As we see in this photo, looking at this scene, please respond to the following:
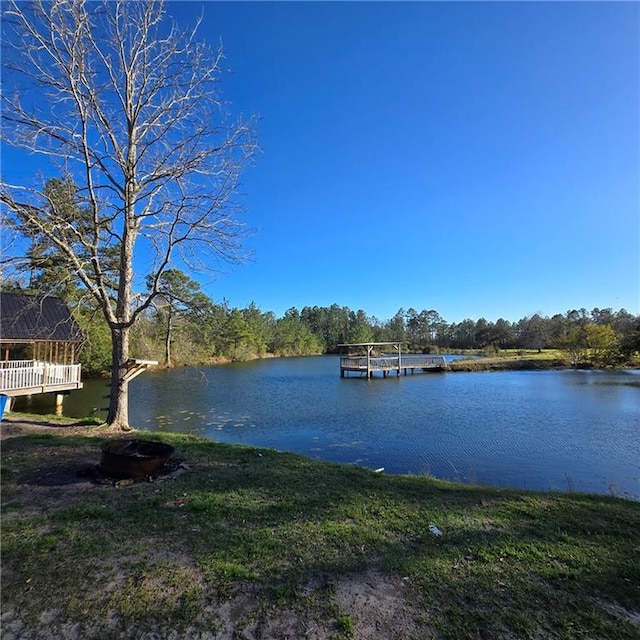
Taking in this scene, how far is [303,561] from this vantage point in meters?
3.12

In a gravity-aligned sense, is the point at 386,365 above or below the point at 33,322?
below

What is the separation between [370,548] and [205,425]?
10.6 meters

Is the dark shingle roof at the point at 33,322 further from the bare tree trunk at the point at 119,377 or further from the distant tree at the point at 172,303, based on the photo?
the distant tree at the point at 172,303

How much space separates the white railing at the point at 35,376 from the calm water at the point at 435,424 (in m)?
1.40

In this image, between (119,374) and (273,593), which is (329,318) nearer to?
(119,374)

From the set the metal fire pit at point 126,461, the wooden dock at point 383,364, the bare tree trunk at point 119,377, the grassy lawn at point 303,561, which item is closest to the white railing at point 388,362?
the wooden dock at point 383,364

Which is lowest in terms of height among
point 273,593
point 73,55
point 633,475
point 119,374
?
point 633,475

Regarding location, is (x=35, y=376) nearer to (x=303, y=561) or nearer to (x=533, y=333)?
(x=303, y=561)

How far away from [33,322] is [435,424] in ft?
52.3

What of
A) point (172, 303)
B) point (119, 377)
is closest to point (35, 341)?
point (119, 377)

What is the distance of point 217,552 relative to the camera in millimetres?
3199

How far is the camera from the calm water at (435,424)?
28.5ft

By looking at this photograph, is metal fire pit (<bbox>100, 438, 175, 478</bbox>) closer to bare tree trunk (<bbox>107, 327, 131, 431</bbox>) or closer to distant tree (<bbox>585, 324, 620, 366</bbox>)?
bare tree trunk (<bbox>107, 327, 131, 431</bbox>)

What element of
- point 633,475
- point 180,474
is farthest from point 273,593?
point 633,475
